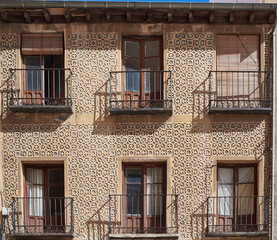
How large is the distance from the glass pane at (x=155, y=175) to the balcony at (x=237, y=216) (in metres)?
1.21

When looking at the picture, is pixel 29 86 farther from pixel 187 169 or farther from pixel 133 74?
pixel 187 169

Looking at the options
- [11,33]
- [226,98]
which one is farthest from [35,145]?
[226,98]

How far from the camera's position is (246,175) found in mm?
9062

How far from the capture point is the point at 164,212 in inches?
352

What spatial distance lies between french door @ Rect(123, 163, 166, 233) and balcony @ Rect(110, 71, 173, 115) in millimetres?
1339

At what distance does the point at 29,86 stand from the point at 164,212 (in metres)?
4.29

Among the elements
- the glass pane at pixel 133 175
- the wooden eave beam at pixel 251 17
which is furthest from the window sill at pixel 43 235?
the wooden eave beam at pixel 251 17

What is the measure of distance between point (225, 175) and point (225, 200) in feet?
1.88

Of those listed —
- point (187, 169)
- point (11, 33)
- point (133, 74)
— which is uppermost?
point (11, 33)

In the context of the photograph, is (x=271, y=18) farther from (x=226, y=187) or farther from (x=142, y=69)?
(x=226, y=187)

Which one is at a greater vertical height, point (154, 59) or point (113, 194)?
point (154, 59)

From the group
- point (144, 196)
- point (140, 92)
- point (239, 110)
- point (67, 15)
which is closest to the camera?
point (239, 110)

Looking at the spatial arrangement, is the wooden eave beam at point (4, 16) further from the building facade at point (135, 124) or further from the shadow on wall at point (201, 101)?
the shadow on wall at point (201, 101)

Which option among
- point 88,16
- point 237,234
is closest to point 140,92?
point 88,16
